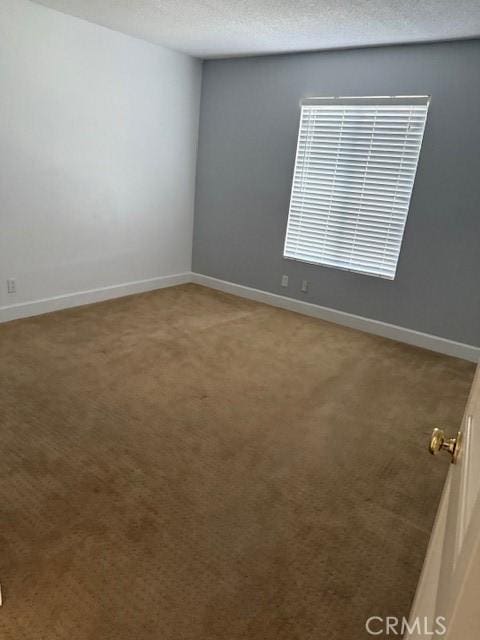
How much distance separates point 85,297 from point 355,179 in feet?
9.48

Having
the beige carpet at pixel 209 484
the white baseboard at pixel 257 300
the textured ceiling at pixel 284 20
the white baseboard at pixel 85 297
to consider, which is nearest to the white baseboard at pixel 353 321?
the white baseboard at pixel 257 300

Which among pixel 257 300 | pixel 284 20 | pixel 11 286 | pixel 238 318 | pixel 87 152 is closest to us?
pixel 284 20

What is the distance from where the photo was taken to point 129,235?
464 cm

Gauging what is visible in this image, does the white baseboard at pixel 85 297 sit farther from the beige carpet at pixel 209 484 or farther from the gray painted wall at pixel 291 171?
the gray painted wall at pixel 291 171

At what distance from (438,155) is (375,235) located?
0.83 m

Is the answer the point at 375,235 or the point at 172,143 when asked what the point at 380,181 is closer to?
the point at 375,235

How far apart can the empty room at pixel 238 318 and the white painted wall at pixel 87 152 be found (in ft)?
0.07

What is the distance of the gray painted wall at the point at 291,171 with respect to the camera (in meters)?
3.53

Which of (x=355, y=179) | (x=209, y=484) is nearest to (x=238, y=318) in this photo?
(x=355, y=179)

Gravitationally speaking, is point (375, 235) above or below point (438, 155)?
below

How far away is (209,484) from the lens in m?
2.01

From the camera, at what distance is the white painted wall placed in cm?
345

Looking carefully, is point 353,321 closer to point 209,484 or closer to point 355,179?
point 355,179

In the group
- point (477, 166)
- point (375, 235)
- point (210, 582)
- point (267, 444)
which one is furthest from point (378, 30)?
point (210, 582)
